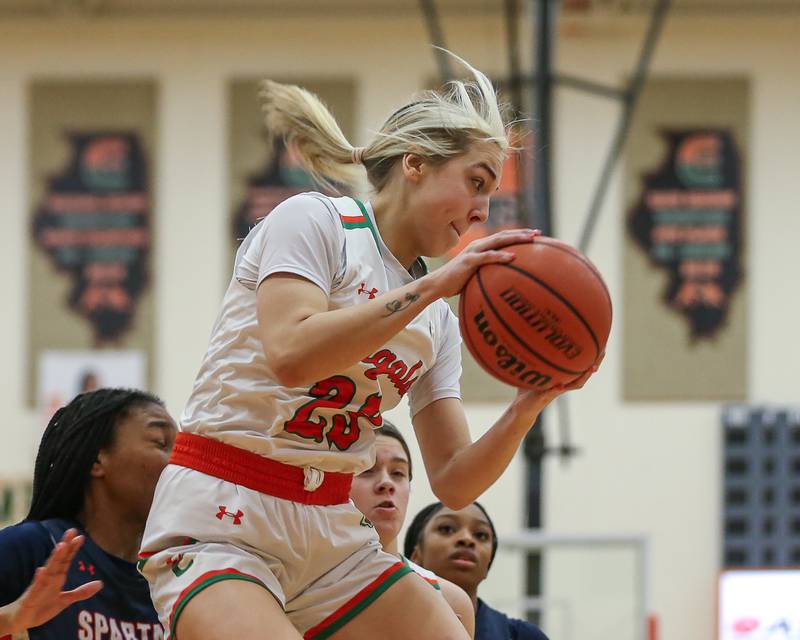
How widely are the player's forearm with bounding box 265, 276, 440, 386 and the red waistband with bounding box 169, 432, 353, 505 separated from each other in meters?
0.29

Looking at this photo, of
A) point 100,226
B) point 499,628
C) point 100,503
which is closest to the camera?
point 100,503

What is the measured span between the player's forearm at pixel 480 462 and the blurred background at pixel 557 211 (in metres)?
7.74

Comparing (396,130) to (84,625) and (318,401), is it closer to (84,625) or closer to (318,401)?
(318,401)

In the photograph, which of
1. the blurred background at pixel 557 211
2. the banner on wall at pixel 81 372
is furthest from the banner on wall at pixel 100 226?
the banner on wall at pixel 81 372

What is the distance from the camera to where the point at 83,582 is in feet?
10.3

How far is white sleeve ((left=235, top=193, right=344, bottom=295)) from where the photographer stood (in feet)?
8.30

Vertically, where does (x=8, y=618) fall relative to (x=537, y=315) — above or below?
below

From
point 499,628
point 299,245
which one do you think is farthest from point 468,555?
point 299,245

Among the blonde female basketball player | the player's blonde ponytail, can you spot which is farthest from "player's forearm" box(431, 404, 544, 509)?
the player's blonde ponytail

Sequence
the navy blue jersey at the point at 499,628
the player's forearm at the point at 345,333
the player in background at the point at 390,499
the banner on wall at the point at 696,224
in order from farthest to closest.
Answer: the banner on wall at the point at 696,224, the navy blue jersey at the point at 499,628, the player in background at the point at 390,499, the player's forearm at the point at 345,333

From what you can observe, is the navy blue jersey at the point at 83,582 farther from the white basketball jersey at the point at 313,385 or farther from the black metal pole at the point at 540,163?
the black metal pole at the point at 540,163

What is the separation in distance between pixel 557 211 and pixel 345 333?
8.80 meters

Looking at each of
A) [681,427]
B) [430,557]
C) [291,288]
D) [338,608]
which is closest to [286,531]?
[338,608]

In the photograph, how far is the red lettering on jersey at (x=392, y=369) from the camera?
107 inches
